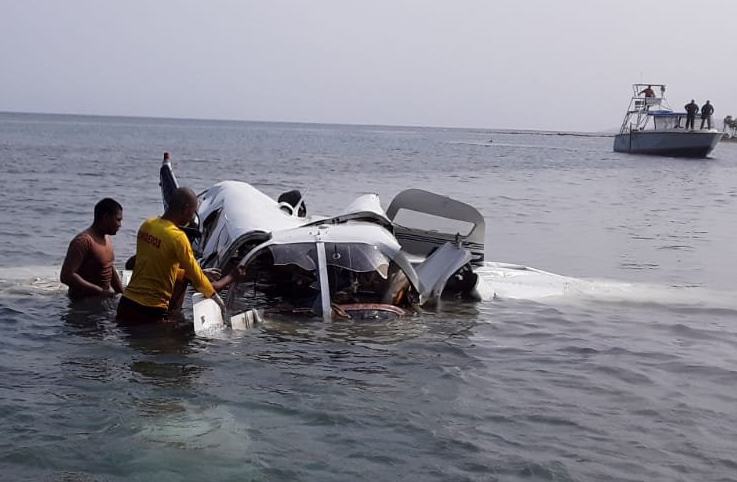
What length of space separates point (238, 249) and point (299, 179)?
2336cm

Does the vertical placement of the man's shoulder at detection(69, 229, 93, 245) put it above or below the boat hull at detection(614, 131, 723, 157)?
below

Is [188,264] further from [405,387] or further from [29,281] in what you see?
[29,281]

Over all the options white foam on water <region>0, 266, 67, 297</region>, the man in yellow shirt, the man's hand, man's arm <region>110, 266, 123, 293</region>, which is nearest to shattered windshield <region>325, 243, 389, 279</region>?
the man's hand

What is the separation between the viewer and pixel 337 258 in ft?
33.0

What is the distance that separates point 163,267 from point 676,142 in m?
48.9

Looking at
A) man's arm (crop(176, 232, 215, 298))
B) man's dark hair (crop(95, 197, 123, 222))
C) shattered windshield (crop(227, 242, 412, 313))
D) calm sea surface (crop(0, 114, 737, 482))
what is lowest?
calm sea surface (crop(0, 114, 737, 482))

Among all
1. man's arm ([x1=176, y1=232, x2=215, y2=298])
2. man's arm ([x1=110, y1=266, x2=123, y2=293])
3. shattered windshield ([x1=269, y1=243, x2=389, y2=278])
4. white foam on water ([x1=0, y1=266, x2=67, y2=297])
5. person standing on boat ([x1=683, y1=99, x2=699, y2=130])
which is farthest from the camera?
person standing on boat ([x1=683, y1=99, x2=699, y2=130])

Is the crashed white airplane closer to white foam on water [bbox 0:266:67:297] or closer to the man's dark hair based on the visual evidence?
the man's dark hair

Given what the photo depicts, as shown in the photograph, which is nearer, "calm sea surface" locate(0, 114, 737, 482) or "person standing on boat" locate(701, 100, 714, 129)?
"calm sea surface" locate(0, 114, 737, 482)

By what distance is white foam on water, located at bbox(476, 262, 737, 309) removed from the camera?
39.8 ft

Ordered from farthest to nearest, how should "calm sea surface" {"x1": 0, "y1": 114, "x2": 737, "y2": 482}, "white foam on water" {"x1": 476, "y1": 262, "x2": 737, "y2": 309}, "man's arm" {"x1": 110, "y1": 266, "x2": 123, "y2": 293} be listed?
"white foam on water" {"x1": 476, "y1": 262, "x2": 737, "y2": 309} < "man's arm" {"x1": 110, "y1": 266, "x2": 123, "y2": 293} < "calm sea surface" {"x1": 0, "y1": 114, "x2": 737, "y2": 482}

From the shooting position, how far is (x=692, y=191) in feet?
106

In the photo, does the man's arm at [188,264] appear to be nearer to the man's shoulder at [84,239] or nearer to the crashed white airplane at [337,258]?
the crashed white airplane at [337,258]

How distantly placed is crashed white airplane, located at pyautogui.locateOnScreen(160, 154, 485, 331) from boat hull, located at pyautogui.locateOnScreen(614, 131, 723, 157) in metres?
41.8
